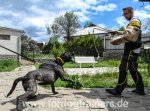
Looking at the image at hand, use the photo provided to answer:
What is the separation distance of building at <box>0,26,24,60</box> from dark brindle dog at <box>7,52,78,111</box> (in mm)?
23146

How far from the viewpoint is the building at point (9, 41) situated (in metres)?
30.1

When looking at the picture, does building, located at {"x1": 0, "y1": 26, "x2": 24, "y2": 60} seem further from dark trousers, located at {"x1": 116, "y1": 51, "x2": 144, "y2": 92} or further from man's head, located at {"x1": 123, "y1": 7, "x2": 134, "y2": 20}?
man's head, located at {"x1": 123, "y1": 7, "x2": 134, "y2": 20}

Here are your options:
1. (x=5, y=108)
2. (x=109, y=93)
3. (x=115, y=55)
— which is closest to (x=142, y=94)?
(x=109, y=93)

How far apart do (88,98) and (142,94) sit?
56.6 inches

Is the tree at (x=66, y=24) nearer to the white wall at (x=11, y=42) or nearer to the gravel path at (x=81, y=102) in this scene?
the white wall at (x=11, y=42)

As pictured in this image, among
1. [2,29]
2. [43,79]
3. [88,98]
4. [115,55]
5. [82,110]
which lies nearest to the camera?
[82,110]

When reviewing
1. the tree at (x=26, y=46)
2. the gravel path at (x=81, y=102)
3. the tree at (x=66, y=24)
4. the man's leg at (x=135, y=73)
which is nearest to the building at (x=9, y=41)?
the tree at (x=26, y=46)

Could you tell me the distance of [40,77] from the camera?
6.66m

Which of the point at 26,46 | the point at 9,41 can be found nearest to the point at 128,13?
the point at 9,41

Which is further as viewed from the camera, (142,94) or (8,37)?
(8,37)

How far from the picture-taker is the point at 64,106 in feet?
21.1

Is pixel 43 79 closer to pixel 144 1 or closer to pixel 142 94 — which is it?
pixel 142 94

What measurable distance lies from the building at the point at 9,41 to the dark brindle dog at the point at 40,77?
75.9ft

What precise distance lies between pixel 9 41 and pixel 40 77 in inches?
967
